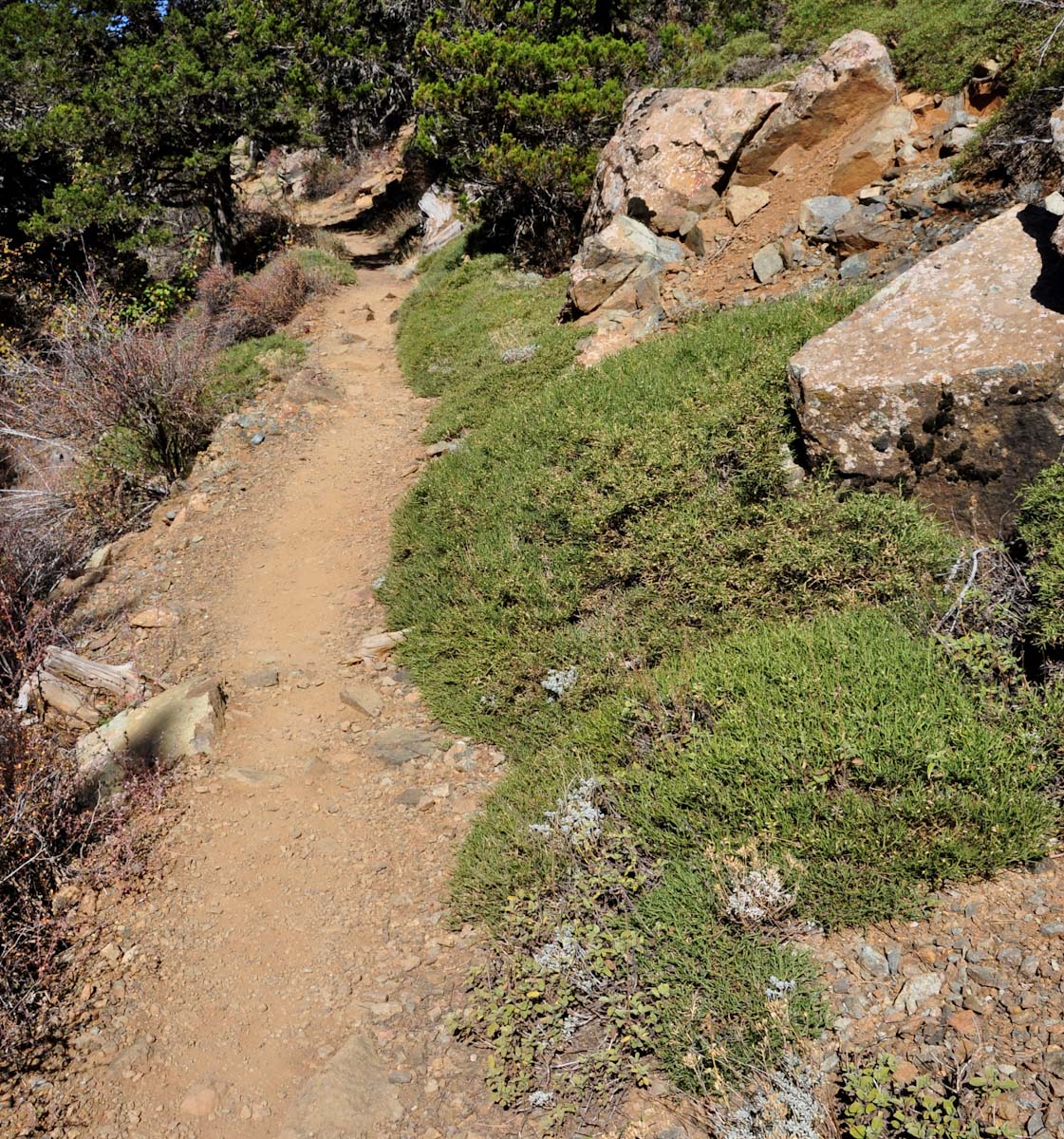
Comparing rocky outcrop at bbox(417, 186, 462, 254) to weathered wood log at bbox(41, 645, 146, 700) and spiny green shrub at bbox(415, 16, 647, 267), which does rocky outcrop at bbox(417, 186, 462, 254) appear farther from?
weathered wood log at bbox(41, 645, 146, 700)

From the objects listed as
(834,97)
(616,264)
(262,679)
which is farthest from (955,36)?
(262,679)

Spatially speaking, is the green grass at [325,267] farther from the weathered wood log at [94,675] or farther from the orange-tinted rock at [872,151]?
the weathered wood log at [94,675]

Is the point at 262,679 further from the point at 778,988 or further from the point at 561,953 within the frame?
the point at 778,988

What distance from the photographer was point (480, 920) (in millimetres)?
4168

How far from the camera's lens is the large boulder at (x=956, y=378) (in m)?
4.89

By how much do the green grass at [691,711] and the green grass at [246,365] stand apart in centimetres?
565

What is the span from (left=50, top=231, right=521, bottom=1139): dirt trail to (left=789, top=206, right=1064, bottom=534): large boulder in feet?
11.1

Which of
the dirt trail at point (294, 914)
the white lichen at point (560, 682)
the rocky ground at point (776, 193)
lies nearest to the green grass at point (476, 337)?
the rocky ground at point (776, 193)

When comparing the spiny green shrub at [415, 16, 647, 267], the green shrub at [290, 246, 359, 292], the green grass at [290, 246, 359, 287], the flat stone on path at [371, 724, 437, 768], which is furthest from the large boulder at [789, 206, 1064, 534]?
the green grass at [290, 246, 359, 287]

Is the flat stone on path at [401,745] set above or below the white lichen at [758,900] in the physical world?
below

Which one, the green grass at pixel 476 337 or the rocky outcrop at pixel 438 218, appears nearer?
the green grass at pixel 476 337

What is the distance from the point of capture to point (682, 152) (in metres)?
11.5

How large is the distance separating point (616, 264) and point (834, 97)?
3.32 metres

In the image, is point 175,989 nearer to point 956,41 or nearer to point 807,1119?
point 807,1119
